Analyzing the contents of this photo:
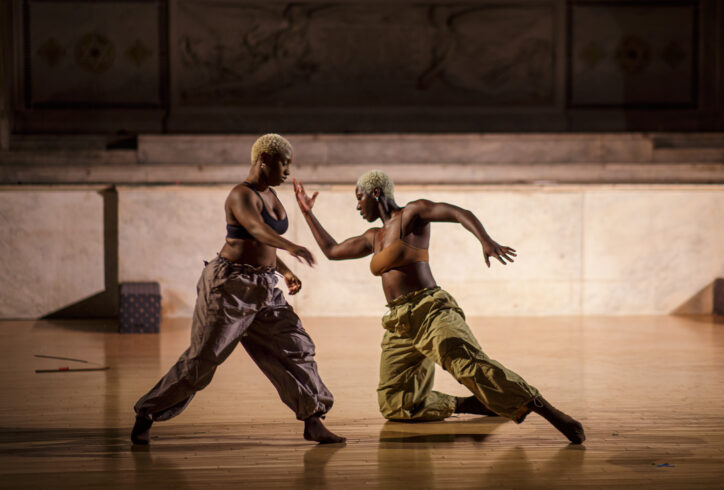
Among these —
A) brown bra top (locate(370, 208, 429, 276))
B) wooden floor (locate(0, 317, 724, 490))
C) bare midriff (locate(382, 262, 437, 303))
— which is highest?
brown bra top (locate(370, 208, 429, 276))

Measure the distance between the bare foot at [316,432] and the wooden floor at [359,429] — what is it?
0.05 m

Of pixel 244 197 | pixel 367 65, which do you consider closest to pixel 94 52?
pixel 367 65

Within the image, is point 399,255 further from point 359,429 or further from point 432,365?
point 359,429

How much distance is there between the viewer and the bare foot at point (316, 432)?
15.6 ft

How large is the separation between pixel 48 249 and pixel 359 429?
18.7 feet

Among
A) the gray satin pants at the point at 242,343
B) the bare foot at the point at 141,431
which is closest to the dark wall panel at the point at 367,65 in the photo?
the gray satin pants at the point at 242,343

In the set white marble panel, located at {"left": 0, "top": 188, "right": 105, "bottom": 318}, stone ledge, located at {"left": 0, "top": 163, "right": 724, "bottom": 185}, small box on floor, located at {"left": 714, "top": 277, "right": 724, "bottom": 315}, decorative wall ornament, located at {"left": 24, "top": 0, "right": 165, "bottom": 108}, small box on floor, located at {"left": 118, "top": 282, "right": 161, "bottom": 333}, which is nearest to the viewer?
small box on floor, located at {"left": 118, "top": 282, "right": 161, "bottom": 333}

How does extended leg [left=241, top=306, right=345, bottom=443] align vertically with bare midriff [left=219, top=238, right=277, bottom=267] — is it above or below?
below

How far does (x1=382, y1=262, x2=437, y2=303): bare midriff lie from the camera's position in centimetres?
516

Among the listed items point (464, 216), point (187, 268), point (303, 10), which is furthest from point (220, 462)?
point (303, 10)

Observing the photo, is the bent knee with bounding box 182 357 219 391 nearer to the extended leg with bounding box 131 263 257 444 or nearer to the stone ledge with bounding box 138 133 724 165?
the extended leg with bounding box 131 263 257 444

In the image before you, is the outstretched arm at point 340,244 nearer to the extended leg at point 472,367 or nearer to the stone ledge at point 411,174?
the extended leg at point 472,367

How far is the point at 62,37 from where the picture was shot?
12469mm

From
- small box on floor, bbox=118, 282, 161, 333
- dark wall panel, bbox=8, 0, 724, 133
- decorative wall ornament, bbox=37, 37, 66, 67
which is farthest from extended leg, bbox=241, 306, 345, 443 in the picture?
decorative wall ornament, bbox=37, 37, 66, 67
